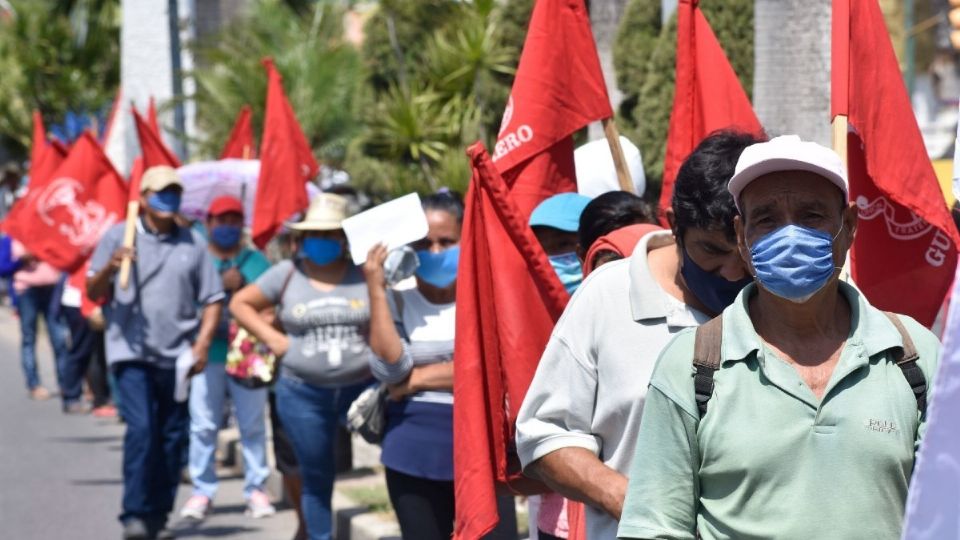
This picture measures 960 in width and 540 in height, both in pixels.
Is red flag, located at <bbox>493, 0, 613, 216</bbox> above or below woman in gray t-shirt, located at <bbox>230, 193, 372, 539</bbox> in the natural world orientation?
above

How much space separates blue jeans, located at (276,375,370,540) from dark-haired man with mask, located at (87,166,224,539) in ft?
4.10

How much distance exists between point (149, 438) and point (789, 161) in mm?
6375

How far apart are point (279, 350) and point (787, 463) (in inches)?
210

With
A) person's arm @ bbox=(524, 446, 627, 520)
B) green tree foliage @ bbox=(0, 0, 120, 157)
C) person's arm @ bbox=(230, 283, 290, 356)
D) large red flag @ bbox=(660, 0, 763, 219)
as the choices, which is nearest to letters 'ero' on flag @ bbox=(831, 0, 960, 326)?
large red flag @ bbox=(660, 0, 763, 219)

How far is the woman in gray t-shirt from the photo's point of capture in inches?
299

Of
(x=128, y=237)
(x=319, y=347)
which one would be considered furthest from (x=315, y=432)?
(x=128, y=237)

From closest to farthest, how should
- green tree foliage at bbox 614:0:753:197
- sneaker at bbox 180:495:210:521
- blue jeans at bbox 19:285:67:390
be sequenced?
1. green tree foliage at bbox 614:0:753:197
2. sneaker at bbox 180:495:210:521
3. blue jeans at bbox 19:285:67:390

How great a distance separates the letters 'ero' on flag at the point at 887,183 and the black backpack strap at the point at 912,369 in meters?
2.04

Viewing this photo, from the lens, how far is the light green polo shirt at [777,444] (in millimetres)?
2789

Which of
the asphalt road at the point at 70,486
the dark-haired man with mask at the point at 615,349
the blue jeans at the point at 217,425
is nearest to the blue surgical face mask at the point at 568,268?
the dark-haired man with mask at the point at 615,349

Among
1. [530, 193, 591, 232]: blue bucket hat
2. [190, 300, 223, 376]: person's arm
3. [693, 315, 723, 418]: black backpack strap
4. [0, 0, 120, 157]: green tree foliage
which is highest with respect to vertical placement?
[0, 0, 120, 157]: green tree foliage

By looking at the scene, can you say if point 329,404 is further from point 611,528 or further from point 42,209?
point 42,209

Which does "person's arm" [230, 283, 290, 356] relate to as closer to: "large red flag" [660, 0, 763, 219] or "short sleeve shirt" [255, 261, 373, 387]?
"short sleeve shirt" [255, 261, 373, 387]

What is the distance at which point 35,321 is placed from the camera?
638 inches
